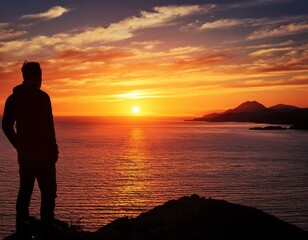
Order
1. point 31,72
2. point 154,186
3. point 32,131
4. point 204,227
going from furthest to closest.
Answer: point 154,186 → point 204,227 → point 31,72 → point 32,131

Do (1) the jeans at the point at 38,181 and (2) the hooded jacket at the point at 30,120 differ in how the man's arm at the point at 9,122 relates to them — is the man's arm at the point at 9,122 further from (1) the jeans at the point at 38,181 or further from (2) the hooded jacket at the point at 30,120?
(1) the jeans at the point at 38,181

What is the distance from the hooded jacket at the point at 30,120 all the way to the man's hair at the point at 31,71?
127 millimetres

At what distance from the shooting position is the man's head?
6477mm

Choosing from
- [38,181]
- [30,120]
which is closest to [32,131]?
[30,120]

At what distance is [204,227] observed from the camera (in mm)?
8883

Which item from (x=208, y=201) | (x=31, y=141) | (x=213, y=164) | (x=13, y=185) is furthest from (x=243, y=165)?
(x=31, y=141)

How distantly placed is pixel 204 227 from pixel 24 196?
4.60m

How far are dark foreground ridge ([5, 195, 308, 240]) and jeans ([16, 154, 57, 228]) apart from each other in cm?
172

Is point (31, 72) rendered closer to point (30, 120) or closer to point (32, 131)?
point (30, 120)

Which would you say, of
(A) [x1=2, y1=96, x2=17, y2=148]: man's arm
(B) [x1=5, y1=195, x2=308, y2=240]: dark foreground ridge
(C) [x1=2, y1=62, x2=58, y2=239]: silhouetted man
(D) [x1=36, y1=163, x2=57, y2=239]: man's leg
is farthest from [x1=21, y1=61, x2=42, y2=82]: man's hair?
(B) [x1=5, y1=195, x2=308, y2=240]: dark foreground ridge

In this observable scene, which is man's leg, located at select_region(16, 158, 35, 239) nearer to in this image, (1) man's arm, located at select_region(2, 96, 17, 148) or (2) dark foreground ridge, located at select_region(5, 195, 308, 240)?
(1) man's arm, located at select_region(2, 96, 17, 148)

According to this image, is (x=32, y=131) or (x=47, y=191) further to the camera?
(x=47, y=191)

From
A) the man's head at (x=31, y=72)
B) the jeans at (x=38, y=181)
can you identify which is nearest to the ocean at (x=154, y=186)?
the jeans at (x=38, y=181)

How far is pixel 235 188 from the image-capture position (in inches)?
2101
